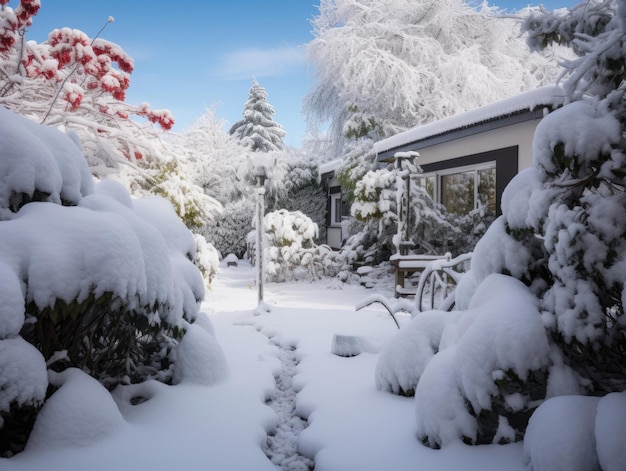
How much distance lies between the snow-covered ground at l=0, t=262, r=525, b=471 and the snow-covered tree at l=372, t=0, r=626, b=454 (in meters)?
0.26

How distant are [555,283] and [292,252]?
9.27 m

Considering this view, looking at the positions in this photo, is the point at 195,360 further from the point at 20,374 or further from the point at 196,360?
the point at 20,374

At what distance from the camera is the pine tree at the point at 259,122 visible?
28.5 meters

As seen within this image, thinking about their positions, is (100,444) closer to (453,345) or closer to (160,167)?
(453,345)

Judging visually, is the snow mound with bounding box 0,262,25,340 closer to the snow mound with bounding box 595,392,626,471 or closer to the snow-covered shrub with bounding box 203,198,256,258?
the snow mound with bounding box 595,392,626,471

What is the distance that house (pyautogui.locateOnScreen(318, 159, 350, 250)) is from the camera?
57.6ft

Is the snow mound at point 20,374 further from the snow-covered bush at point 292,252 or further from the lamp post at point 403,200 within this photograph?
the snow-covered bush at point 292,252

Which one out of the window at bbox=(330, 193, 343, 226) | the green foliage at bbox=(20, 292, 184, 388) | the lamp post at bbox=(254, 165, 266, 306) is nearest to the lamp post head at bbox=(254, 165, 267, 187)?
the lamp post at bbox=(254, 165, 266, 306)

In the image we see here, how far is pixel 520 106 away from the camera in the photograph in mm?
6883

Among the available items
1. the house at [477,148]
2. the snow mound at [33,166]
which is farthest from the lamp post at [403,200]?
the snow mound at [33,166]

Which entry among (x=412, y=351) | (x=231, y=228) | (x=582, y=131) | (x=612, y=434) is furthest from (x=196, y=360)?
(x=231, y=228)

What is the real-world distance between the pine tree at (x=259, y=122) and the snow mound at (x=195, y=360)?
25.5 metres

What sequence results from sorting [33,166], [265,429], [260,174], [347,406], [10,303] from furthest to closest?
[260,174], [347,406], [265,429], [33,166], [10,303]

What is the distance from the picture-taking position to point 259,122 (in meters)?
29.2
